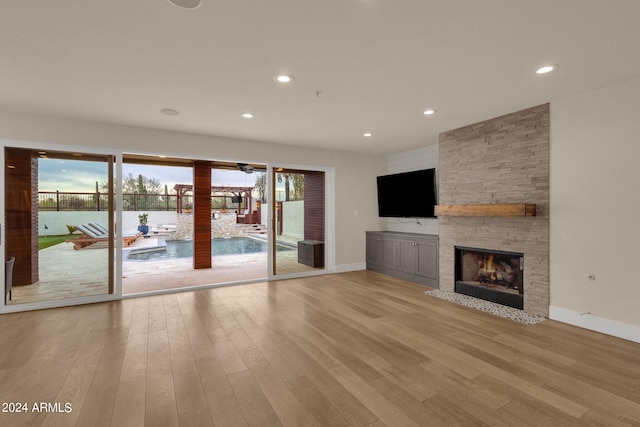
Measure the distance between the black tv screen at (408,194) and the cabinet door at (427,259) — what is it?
0.54 metres

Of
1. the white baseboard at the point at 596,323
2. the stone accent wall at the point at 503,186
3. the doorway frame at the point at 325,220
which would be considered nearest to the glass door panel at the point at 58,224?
the doorway frame at the point at 325,220

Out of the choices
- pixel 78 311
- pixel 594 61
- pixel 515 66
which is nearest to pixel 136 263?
pixel 78 311

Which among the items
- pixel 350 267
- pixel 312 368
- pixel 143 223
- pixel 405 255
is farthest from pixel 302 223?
pixel 143 223

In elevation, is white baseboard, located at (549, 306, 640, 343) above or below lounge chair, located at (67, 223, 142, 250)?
below

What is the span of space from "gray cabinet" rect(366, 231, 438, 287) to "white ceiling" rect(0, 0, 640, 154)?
7.53ft

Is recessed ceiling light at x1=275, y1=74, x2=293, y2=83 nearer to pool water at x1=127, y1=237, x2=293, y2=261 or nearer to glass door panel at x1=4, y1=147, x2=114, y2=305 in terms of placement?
glass door panel at x1=4, y1=147, x2=114, y2=305

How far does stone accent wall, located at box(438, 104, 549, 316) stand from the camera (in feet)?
11.8

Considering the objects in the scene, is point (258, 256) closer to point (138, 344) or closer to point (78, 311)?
point (78, 311)

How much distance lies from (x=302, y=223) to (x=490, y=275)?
3629 mm

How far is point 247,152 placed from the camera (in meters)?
5.25

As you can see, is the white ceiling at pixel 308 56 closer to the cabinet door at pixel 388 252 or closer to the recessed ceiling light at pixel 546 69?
the recessed ceiling light at pixel 546 69

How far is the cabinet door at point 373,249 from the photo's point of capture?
6.20 meters

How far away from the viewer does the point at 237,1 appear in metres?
1.81

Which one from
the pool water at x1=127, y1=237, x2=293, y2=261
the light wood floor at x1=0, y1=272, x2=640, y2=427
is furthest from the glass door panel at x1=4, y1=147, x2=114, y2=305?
the pool water at x1=127, y1=237, x2=293, y2=261
